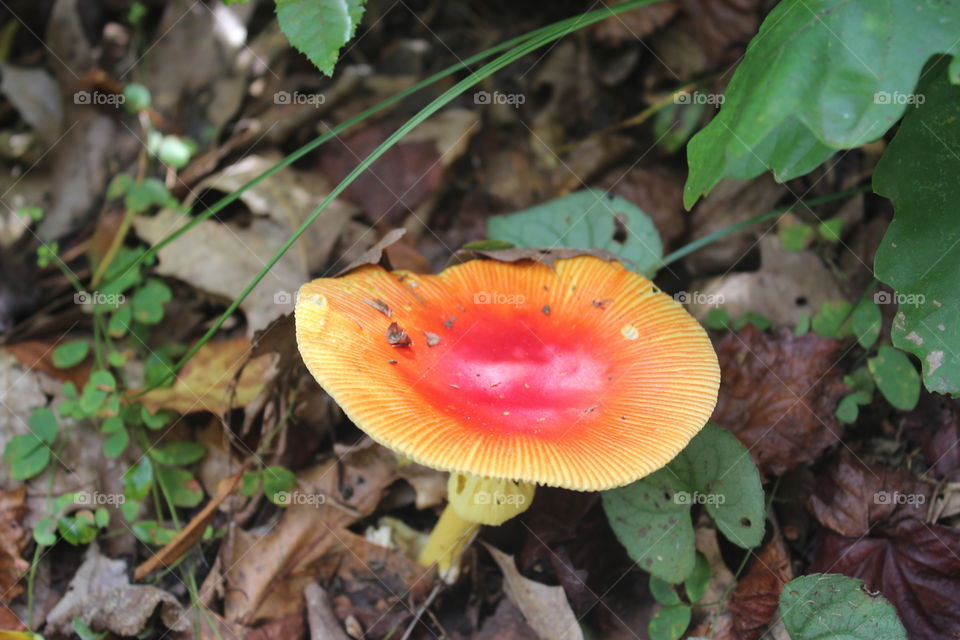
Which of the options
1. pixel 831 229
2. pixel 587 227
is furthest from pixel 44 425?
pixel 831 229

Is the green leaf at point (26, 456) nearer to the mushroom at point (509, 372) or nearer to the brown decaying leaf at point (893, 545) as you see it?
the mushroom at point (509, 372)

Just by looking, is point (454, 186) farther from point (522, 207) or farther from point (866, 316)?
point (866, 316)

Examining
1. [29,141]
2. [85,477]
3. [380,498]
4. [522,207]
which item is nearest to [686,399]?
[380,498]

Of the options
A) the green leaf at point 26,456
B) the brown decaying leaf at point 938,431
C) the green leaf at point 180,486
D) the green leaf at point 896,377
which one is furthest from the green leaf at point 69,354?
the brown decaying leaf at point 938,431
